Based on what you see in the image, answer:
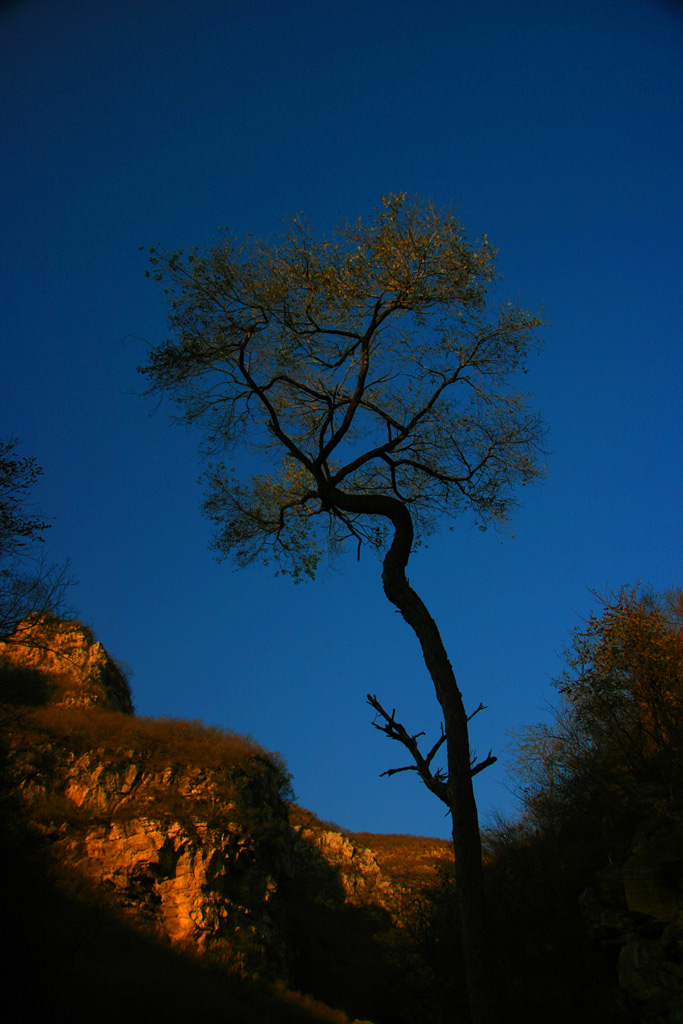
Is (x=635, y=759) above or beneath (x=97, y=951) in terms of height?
above

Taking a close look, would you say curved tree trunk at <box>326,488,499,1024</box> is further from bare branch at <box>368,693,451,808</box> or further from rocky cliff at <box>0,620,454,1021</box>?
rocky cliff at <box>0,620,454,1021</box>

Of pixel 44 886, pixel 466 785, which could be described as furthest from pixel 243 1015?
pixel 466 785

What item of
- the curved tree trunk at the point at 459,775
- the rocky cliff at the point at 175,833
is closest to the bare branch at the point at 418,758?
the curved tree trunk at the point at 459,775

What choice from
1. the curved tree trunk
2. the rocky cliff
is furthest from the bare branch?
the rocky cliff

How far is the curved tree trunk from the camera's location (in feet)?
18.5

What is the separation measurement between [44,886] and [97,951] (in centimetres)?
234

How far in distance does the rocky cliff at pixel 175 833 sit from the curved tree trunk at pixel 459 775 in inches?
290

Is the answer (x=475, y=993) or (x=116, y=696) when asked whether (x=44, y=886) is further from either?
(x=116, y=696)

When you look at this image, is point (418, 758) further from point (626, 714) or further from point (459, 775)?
point (626, 714)

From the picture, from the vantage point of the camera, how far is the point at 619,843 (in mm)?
11266

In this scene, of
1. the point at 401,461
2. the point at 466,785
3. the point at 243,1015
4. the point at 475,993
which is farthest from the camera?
the point at 243,1015

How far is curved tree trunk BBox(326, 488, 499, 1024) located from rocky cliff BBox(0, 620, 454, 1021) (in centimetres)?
737

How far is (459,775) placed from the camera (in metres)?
6.42

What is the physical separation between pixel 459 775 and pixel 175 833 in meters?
14.3
